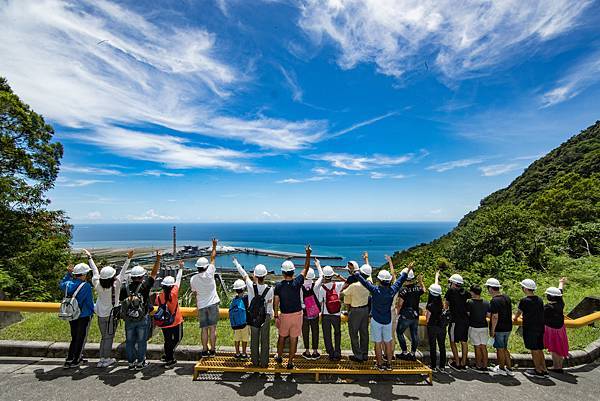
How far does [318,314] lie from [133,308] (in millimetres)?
3263

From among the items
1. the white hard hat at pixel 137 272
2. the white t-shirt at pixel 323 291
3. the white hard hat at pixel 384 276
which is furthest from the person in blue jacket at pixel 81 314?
the white hard hat at pixel 384 276

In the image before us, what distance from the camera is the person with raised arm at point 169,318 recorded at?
5.39 metres

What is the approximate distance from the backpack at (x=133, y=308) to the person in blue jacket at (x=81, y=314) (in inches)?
31.4

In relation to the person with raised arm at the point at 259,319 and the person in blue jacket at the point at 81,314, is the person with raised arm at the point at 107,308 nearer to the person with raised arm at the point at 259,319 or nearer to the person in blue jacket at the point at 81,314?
the person in blue jacket at the point at 81,314

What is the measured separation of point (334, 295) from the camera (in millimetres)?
5586

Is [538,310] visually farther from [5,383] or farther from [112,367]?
[5,383]

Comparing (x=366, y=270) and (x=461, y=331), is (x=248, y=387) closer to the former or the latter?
(x=366, y=270)

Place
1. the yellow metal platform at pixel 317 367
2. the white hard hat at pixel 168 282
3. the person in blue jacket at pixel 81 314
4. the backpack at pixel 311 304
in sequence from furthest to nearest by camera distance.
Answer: the backpack at pixel 311 304 < the white hard hat at pixel 168 282 < the person in blue jacket at pixel 81 314 < the yellow metal platform at pixel 317 367

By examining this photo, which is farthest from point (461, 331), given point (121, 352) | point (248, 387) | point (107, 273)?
point (107, 273)

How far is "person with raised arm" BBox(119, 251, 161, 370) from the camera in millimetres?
5258

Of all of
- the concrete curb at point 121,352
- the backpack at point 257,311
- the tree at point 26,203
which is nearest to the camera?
the backpack at point 257,311

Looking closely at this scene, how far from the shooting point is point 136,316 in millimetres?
5223

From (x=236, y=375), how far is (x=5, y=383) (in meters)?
3.51

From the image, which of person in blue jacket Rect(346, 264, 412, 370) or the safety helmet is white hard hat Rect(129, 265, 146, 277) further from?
person in blue jacket Rect(346, 264, 412, 370)
